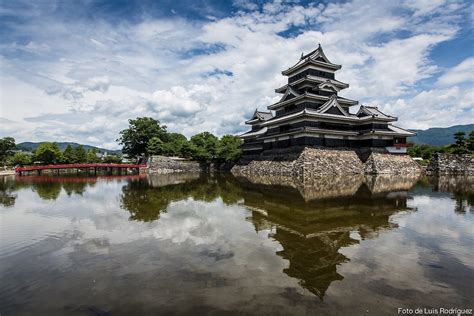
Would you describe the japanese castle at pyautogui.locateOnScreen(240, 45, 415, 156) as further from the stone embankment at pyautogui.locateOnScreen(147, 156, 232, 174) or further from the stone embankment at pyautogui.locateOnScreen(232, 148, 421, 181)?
the stone embankment at pyautogui.locateOnScreen(147, 156, 232, 174)

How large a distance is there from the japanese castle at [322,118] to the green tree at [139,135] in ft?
85.2

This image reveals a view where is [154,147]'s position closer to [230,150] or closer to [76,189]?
[230,150]

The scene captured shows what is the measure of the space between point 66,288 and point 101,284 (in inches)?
20.3

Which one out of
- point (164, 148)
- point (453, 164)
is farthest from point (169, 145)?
point (453, 164)

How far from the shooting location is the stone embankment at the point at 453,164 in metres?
33.2

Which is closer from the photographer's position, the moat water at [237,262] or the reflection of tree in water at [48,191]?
the moat water at [237,262]

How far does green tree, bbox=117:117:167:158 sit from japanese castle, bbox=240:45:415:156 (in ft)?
85.2

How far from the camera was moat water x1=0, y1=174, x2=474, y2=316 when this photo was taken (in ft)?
12.7

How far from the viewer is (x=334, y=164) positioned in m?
28.1

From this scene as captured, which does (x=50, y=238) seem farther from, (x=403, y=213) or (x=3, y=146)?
(x=3, y=146)

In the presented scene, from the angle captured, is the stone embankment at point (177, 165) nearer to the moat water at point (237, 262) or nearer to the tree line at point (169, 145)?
the tree line at point (169, 145)

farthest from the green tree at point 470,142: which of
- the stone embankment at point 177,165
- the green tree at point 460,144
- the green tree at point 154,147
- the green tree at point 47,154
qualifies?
the green tree at point 47,154

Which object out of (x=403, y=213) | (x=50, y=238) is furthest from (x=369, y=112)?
(x=50, y=238)

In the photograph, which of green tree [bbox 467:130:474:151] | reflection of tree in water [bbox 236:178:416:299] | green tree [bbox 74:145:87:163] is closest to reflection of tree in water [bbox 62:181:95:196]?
reflection of tree in water [bbox 236:178:416:299]
